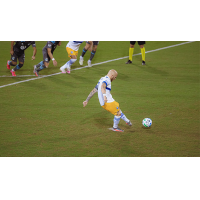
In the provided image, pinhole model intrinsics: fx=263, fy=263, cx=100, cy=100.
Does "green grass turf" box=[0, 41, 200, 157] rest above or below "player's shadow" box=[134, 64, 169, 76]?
below

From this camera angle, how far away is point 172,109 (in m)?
8.41

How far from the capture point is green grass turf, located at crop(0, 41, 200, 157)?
247 inches

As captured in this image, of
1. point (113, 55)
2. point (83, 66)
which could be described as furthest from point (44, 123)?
point (113, 55)

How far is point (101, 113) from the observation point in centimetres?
827

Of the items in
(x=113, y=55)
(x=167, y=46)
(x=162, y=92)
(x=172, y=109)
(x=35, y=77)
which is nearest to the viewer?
(x=172, y=109)

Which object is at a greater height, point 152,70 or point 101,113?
point 152,70

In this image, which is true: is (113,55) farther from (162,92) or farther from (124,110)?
(124,110)

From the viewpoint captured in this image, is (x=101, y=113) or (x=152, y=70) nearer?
(x=101, y=113)

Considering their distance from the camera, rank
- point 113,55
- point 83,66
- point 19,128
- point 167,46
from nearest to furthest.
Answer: point 19,128
point 83,66
point 113,55
point 167,46

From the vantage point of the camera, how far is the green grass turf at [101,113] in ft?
20.6

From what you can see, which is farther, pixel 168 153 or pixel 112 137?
pixel 112 137

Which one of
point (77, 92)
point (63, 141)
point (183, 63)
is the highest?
point (183, 63)

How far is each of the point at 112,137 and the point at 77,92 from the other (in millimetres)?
3581

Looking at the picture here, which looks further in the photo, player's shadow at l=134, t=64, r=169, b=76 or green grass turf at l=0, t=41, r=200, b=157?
player's shadow at l=134, t=64, r=169, b=76
